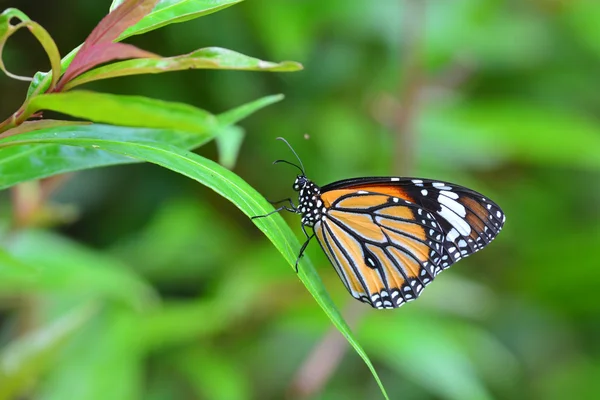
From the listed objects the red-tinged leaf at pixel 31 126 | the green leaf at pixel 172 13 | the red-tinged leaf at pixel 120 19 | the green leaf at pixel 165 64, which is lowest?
the red-tinged leaf at pixel 31 126

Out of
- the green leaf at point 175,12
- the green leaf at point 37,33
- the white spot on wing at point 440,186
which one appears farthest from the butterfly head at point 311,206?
the green leaf at point 37,33

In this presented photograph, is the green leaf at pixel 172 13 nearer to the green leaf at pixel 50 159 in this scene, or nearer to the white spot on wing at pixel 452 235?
the green leaf at pixel 50 159

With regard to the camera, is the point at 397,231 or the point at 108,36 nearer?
the point at 108,36

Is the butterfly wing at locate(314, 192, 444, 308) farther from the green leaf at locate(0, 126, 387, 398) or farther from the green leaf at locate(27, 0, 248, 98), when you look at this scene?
the green leaf at locate(27, 0, 248, 98)

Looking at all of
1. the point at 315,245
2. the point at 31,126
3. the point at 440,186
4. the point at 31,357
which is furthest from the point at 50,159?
the point at 315,245

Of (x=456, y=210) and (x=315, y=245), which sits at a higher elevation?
(x=315, y=245)

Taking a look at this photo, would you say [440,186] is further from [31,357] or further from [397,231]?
[31,357]
